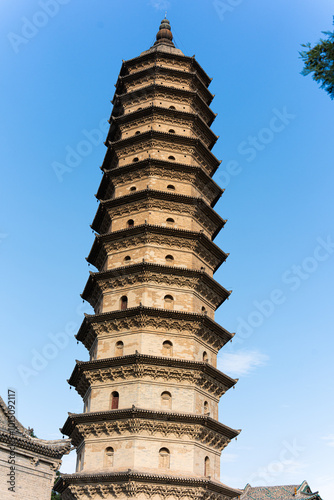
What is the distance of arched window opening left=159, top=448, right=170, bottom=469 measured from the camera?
20.0 metres

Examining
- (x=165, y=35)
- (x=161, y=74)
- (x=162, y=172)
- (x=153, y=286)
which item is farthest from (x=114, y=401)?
(x=165, y=35)

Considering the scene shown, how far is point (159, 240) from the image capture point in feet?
80.3

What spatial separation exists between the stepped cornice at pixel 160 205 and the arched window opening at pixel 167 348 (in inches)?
250

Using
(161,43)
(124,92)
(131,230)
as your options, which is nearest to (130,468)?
(131,230)

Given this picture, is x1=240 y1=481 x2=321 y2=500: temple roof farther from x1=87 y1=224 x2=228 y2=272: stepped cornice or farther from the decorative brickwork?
the decorative brickwork

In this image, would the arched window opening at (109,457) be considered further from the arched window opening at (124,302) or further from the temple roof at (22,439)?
the arched window opening at (124,302)

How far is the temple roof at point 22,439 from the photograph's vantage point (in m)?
17.8

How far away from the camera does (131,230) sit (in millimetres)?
24703

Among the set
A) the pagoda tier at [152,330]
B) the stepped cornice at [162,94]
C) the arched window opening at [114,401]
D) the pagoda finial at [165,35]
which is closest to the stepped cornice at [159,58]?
the stepped cornice at [162,94]

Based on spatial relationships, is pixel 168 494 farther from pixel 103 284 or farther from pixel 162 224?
pixel 162 224

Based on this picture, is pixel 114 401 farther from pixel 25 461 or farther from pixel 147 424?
pixel 25 461

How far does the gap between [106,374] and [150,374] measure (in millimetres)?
1882

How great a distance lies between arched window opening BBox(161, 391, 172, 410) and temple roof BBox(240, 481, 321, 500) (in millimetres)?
16729

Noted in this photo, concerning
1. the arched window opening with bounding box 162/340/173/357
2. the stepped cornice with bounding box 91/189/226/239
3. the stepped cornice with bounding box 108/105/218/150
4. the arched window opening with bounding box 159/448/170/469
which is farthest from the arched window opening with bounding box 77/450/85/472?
the stepped cornice with bounding box 108/105/218/150
